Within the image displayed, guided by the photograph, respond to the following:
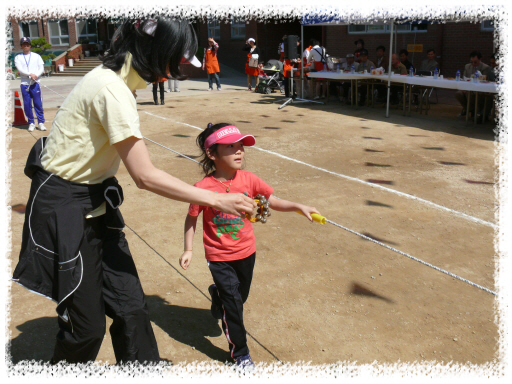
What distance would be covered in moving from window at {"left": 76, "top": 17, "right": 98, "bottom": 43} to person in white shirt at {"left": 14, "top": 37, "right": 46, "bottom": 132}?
2331cm

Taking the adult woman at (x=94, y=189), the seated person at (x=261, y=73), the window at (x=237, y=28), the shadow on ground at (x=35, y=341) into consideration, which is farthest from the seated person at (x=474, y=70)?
the window at (x=237, y=28)

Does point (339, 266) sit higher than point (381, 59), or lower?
lower

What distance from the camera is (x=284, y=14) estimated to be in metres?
24.3

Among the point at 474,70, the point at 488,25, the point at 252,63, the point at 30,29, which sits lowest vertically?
the point at 474,70

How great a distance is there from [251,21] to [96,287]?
2459cm

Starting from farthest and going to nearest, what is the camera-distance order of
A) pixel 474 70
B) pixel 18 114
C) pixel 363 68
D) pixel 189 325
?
1. pixel 363 68
2. pixel 474 70
3. pixel 18 114
4. pixel 189 325

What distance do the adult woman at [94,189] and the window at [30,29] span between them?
37398 millimetres

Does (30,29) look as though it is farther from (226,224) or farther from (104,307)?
(104,307)

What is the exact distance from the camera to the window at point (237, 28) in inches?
1038

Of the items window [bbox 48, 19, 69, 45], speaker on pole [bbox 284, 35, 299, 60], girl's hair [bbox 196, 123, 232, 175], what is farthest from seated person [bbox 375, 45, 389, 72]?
window [bbox 48, 19, 69, 45]

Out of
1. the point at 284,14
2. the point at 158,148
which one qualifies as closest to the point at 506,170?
the point at 158,148

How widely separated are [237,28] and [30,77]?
692 inches

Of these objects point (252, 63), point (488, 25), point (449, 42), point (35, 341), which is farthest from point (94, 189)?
point (449, 42)

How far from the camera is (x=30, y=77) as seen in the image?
1082 centimetres
